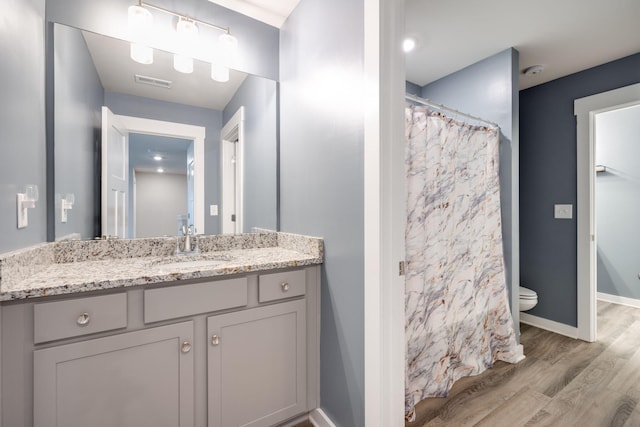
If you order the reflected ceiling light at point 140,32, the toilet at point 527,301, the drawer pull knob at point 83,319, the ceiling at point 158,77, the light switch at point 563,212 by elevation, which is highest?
the reflected ceiling light at point 140,32

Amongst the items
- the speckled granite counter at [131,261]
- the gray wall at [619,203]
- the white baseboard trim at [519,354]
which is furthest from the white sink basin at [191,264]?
the gray wall at [619,203]

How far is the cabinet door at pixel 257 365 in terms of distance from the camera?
1221 mm

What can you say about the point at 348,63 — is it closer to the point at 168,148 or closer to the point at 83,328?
the point at 168,148

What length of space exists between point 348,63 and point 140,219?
1345 mm

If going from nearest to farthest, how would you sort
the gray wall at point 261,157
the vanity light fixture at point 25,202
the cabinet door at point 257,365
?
the vanity light fixture at point 25,202 → the cabinet door at point 257,365 → the gray wall at point 261,157

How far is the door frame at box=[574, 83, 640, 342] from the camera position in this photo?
2.46 meters

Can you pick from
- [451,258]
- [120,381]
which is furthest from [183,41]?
[451,258]

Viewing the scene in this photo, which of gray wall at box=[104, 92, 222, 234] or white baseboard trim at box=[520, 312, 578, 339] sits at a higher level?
gray wall at box=[104, 92, 222, 234]

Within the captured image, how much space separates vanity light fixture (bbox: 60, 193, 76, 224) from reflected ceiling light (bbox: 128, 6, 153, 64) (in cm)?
78

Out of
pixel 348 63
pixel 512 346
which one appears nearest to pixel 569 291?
pixel 512 346

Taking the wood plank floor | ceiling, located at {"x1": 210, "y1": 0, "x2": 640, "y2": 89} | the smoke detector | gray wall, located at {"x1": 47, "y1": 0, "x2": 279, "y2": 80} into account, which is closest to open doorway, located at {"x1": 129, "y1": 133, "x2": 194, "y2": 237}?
gray wall, located at {"x1": 47, "y1": 0, "x2": 279, "y2": 80}

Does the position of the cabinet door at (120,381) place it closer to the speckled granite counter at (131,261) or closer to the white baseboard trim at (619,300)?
the speckled granite counter at (131,261)

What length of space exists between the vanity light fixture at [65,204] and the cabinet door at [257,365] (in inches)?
32.8

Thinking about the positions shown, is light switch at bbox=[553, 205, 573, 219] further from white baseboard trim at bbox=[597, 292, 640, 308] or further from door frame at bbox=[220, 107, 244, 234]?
door frame at bbox=[220, 107, 244, 234]
